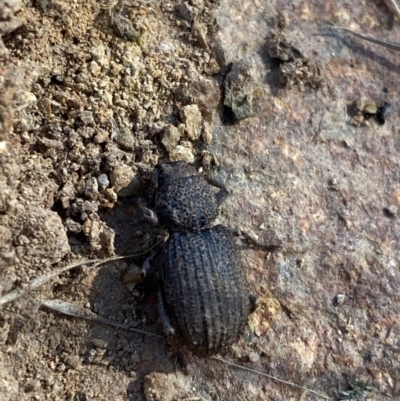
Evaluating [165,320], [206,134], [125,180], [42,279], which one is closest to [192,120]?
[206,134]

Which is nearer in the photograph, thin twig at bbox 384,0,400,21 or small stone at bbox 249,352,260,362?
small stone at bbox 249,352,260,362

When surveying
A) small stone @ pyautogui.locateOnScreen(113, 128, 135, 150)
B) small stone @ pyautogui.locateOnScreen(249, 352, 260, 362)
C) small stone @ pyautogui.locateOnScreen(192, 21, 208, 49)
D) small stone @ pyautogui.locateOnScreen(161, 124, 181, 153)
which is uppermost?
small stone @ pyautogui.locateOnScreen(192, 21, 208, 49)

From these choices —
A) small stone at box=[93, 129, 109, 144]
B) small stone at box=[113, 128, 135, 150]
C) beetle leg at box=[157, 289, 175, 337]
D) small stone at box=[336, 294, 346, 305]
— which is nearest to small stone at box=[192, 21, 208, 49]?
small stone at box=[113, 128, 135, 150]

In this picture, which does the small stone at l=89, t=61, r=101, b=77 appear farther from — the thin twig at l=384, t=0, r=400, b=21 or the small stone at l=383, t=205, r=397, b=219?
the thin twig at l=384, t=0, r=400, b=21

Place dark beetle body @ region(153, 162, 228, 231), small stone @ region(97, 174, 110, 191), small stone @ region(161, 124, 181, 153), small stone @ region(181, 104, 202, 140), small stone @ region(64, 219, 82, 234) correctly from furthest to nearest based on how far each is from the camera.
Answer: small stone @ region(181, 104, 202, 140) < small stone @ region(161, 124, 181, 153) < dark beetle body @ region(153, 162, 228, 231) < small stone @ region(97, 174, 110, 191) < small stone @ region(64, 219, 82, 234)

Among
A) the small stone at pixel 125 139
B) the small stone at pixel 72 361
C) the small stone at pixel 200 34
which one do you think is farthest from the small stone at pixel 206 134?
the small stone at pixel 72 361

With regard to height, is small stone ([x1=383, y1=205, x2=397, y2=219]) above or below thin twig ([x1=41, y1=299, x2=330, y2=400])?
above

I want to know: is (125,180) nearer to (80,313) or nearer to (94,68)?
(94,68)

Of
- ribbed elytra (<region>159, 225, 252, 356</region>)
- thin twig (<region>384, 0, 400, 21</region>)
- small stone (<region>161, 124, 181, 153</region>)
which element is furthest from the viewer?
thin twig (<region>384, 0, 400, 21</region>)
